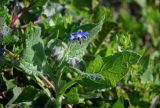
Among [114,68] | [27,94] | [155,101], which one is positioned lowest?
[155,101]

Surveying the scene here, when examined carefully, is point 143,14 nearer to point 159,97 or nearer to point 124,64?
point 159,97

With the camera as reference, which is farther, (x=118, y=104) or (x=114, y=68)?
(x=118, y=104)

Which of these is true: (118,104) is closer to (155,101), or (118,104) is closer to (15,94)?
(155,101)

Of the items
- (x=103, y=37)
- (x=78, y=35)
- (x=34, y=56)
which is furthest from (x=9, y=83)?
(x=103, y=37)

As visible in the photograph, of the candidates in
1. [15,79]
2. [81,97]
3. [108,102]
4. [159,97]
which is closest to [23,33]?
[15,79]

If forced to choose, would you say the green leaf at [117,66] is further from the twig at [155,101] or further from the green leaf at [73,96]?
Answer: the twig at [155,101]

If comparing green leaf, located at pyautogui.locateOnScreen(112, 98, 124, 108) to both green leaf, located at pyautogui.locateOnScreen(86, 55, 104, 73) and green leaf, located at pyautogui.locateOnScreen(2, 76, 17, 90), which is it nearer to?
green leaf, located at pyautogui.locateOnScreen(86, 55, 104, 73)

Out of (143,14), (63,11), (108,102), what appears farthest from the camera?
(143,14)
